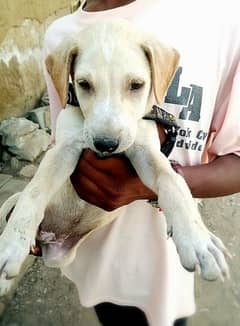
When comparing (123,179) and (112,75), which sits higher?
(112,75)

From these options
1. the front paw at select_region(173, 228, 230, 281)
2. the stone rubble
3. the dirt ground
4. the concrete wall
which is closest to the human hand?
the front paw at select_region(173, 228, 230, 281)

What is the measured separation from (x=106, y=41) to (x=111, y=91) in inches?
4.8

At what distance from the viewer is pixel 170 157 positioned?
Result: 1.53 meters

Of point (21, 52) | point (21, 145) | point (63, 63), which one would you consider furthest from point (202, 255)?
point (21, 52)

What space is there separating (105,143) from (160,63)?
0.82 ft

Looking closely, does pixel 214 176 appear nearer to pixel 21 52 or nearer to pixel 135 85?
pixel 135 85

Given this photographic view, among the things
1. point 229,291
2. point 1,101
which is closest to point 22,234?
point 229,291

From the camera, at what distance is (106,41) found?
1.29 m

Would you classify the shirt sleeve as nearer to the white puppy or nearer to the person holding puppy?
the person holding puppy

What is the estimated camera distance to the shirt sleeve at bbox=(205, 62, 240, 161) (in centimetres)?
143

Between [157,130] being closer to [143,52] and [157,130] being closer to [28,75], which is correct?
[143,52]

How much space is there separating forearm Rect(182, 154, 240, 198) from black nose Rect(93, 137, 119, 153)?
0.88 feet

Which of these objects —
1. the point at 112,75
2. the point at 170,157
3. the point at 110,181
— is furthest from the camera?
the point at 170,157

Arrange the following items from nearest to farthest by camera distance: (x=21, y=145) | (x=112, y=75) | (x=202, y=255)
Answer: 1. (x=202, y=255)
2. (x=112, y=75)
3. (x=21, y=145)
